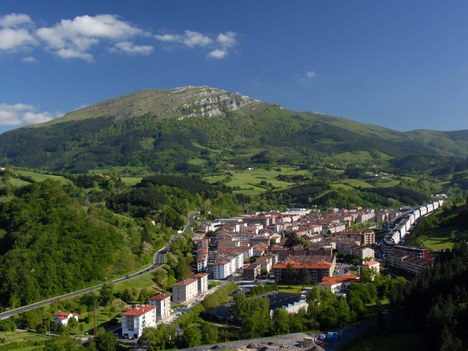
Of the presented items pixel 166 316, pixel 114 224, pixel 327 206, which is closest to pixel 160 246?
pixel 114 224

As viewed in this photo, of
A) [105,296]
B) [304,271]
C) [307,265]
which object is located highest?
[307,265]

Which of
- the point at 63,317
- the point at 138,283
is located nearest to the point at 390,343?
the point at 63,317

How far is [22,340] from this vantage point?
4359 centimetres

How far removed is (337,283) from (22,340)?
105ft

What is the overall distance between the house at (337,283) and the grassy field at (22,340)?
28.3m

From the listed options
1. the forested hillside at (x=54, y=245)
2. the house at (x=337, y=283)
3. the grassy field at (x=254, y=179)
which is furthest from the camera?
the grassy field at (x=254, y=179)

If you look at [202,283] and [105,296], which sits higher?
[105,296]

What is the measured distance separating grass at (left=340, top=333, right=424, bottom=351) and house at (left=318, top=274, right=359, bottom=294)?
14.6 meters

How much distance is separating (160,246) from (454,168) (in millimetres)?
133555

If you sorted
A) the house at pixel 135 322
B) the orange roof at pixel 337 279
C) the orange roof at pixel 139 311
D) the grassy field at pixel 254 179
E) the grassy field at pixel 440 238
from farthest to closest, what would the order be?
the grassy field at pixel 254 179 < the grassy field at pixel 440 238 < the orange roof at pixel 337 279 < the orange roof at pixel 139 311 < the house at pixel 135 322

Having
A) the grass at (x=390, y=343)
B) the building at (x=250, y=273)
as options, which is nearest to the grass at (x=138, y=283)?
the building at (x=250, y=273)

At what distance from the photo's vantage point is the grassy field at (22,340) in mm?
41844

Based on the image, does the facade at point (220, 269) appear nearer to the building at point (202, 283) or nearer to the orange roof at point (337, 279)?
the building at point (202, 283)

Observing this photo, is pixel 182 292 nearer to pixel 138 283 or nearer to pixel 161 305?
pixel 138 283
